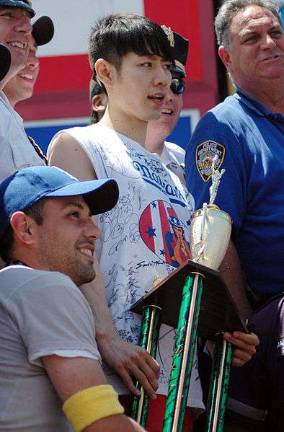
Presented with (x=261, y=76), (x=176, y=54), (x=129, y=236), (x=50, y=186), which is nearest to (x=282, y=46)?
A: (x=261, y=76)

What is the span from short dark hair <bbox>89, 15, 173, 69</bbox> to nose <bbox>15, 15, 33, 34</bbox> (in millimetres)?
273

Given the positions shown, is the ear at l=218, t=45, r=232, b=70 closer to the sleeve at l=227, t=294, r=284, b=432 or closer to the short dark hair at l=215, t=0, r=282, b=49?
the short dark hair at l=215, t=0, r=282, b=49

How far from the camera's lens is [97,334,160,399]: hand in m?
3.31

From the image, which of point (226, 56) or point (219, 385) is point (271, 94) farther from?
point (219, 385)

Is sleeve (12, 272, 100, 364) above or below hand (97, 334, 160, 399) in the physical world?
above

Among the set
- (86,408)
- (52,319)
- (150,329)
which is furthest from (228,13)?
(86,408)

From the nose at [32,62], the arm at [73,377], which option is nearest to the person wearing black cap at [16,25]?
the nose at [32,62]

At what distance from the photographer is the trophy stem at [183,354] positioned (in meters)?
3.25

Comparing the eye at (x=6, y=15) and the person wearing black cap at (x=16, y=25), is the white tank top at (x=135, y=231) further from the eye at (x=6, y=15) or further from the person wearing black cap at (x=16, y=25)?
the eye at (x=6, y=15)

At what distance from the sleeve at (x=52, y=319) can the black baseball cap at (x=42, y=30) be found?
4.90ft

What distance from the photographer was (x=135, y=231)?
3.63 m

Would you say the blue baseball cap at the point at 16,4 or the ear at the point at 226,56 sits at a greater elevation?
Result: the blue baseball cap at the point at 16,4

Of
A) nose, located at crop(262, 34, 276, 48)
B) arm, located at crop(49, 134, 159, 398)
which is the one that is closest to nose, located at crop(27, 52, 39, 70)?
nose, located at crop(262, 34, 276, 48)

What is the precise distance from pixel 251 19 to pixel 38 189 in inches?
66.7
